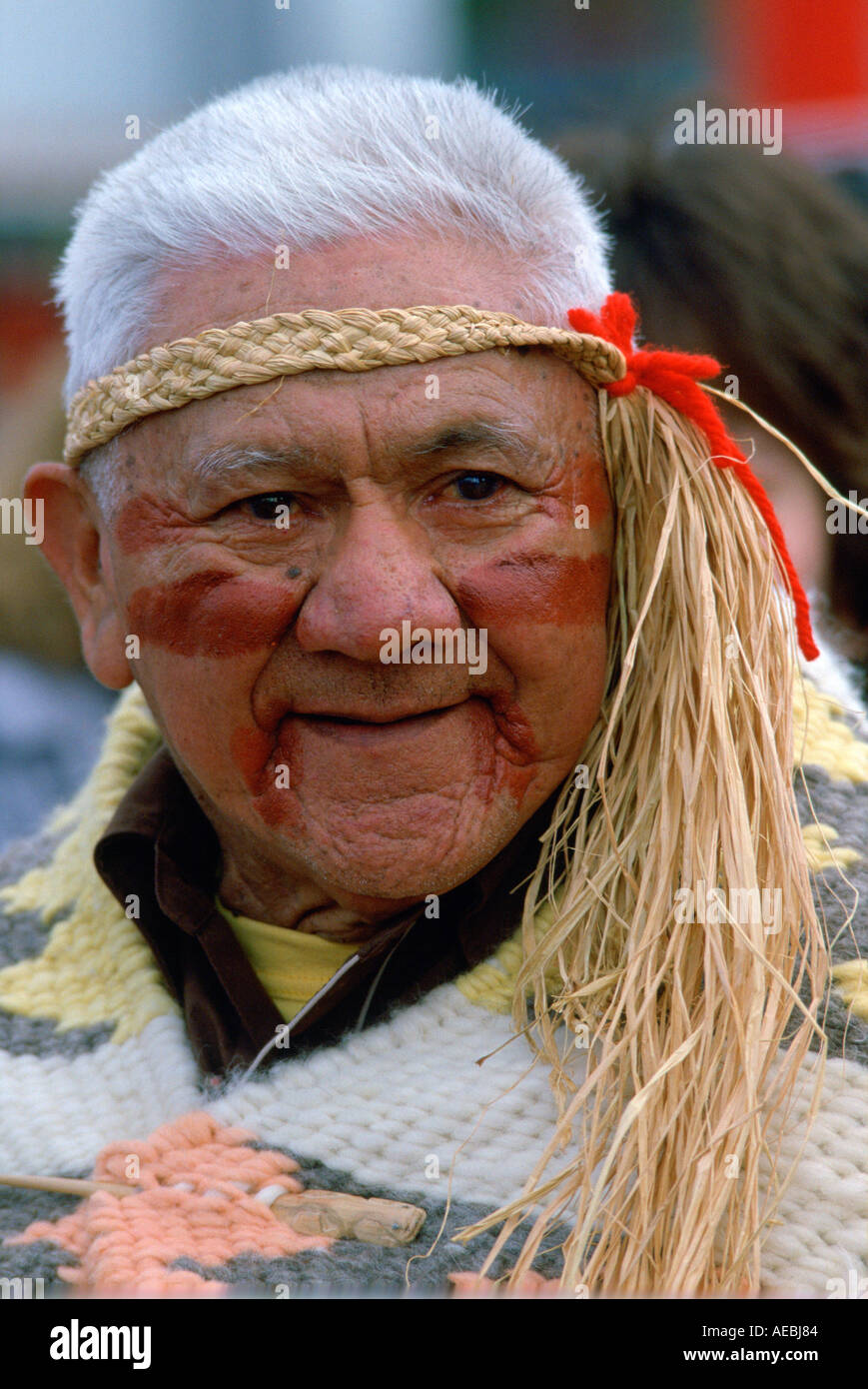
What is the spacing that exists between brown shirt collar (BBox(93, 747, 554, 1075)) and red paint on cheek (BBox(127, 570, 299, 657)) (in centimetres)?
40

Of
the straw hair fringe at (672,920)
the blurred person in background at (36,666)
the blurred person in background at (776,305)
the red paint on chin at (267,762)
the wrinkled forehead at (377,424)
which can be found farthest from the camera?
the blurred person in background at (36,666)

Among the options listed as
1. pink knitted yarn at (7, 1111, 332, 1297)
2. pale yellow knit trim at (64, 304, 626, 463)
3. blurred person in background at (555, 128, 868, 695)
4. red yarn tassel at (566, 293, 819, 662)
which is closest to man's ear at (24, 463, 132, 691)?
pale yellow knit trim at (64, 304, 626, 463)

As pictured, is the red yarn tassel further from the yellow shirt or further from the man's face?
the yellow shirt

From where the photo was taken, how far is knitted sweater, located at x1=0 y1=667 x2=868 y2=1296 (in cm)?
158

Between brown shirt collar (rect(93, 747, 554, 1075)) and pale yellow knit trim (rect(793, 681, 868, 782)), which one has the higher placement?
pale yellow knit trim (rect(793, 681, 868, 782))

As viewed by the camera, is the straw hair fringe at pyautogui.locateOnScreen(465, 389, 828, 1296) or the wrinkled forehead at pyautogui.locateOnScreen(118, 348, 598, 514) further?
the wrinkled forehead at pyautogui.locateOnScreen(118, 348, 598, 514)

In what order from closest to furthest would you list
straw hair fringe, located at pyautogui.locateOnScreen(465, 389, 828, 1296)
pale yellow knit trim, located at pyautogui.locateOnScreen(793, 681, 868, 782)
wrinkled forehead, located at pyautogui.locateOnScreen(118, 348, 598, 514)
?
straw hair fringe, located at pyautogui.locateOnScreen(465, 389, 828, 1296) < wrinkled forehead, located at pyautogui.locateOnScreen(118, 348, 598, 514) < pale yellow knit trim, located at pyautogui.locateOnScreen(793, 681, 868, 782)

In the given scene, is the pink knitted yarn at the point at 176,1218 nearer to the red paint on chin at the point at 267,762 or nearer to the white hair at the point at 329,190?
the red paint on chin at the point at 267,762

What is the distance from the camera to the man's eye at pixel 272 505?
172 cm

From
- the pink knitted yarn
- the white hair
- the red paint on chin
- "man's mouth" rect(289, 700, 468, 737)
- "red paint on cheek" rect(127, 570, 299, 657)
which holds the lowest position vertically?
the pink knitted yarn

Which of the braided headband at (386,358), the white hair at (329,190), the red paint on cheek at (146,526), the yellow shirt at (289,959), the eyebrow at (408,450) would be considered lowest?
the yellow shirt at (289,959)

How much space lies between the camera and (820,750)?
1969mm

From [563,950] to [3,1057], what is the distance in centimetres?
85

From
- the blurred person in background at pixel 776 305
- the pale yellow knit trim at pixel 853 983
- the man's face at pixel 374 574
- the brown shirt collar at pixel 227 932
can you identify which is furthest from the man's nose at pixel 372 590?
the blurred person in background at pixel 776 305
